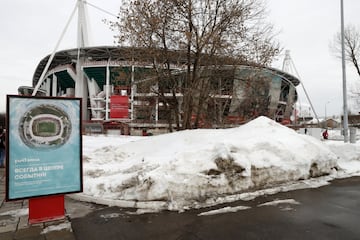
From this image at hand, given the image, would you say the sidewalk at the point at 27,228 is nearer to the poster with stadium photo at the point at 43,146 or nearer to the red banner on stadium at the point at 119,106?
the poster with stadium photo at the point at 43,146

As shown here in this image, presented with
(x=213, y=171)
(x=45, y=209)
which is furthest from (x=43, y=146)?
(x=213, y=171)

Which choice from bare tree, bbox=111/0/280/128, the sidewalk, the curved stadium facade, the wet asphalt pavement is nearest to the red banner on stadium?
the curved stadium facade

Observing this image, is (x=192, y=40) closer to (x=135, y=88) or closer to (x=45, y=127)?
(x=135, y=88)

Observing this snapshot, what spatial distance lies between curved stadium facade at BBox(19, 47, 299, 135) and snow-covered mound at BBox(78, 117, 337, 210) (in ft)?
16.0

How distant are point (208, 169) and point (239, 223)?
2094 millimetres

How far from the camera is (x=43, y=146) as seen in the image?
5.05 m

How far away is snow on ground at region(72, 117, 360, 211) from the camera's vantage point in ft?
20.8

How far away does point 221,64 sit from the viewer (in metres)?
13.5

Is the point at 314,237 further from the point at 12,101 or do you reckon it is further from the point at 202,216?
the point at 12,101

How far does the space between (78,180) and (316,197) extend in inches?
228

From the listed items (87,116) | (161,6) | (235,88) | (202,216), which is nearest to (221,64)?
(235,88)

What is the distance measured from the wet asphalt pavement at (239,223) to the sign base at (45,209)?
36 centimetres

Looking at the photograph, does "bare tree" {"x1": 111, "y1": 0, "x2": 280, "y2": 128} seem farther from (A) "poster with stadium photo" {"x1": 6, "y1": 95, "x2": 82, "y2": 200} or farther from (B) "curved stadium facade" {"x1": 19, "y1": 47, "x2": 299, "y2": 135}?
(A) "poster with stadium photo" {"x1": 6, "y1": 95, "x2": 82, "y2": 200}

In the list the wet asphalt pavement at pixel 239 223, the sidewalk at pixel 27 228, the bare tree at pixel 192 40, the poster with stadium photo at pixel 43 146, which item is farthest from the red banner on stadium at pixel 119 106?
the poster with stadium photo at pixel 43 146
